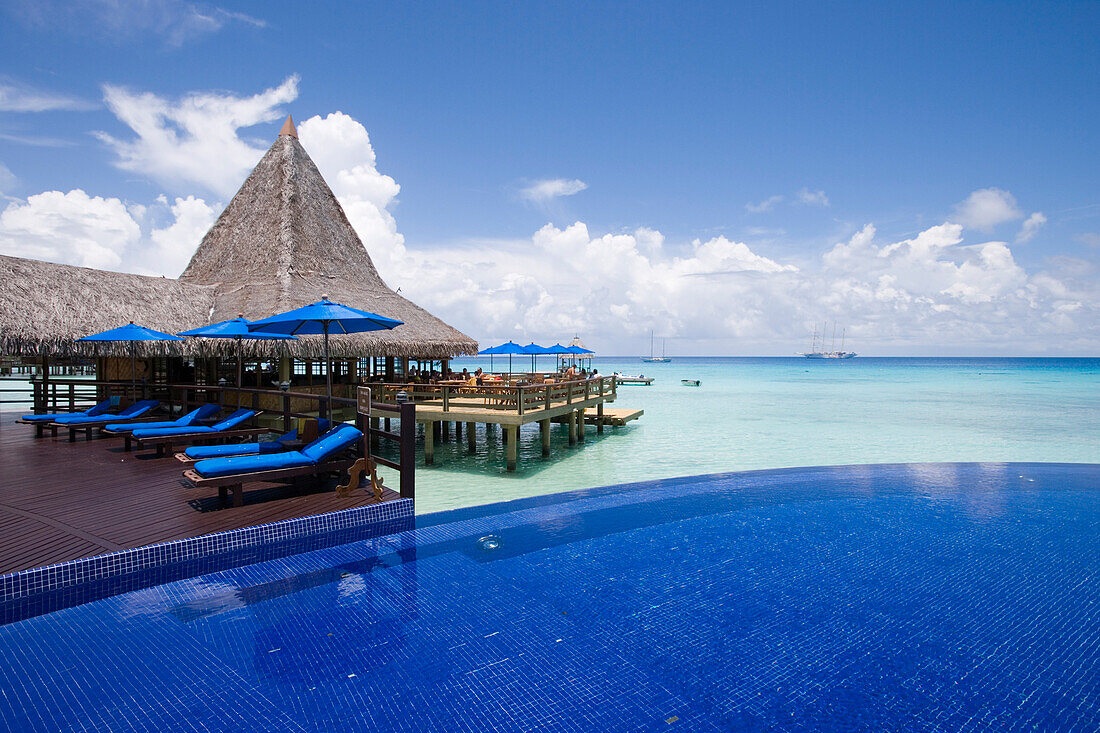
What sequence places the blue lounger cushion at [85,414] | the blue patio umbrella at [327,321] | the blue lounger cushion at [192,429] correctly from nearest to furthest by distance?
the blue patio umbrella at [327,321]
the blue lounger cushion at [192,429]
the blue lounger cushion at [85,414]

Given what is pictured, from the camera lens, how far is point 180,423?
8234 millimetres

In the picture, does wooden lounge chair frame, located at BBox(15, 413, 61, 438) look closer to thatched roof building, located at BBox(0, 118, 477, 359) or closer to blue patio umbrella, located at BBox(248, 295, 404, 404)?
thatched roof building, located at BBox(0, 118, 477, 359)

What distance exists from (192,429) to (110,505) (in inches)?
113

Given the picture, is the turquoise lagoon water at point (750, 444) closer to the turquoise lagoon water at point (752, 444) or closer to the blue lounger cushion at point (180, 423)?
the turquoise lagoon water at point (752, 444)

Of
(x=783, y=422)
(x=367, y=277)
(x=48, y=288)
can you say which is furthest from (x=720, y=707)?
(x=783, y=422)

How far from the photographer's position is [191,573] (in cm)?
437

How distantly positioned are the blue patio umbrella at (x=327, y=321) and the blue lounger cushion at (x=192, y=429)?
1355mm

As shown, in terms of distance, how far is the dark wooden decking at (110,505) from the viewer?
4199mm

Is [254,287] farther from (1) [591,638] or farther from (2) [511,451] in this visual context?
(1) [591,638]

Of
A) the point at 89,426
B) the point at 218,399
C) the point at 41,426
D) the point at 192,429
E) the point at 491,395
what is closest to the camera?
the point at 192,429

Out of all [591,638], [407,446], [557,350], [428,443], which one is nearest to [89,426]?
[428,443]

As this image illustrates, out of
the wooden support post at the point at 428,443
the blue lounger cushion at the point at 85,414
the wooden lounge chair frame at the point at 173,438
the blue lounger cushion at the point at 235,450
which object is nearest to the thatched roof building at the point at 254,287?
the blue lounger cushion at the point at 85,414

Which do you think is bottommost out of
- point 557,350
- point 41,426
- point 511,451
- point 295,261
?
point 511,451

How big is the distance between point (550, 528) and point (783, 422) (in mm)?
17575
